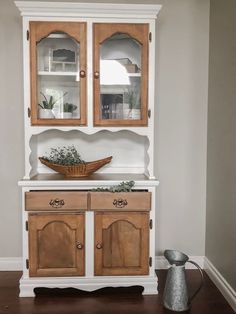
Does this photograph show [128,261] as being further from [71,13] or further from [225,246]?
[71,13]

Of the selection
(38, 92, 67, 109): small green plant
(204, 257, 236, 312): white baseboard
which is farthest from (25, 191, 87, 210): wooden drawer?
(204, 257, 236, 312): white baseboard

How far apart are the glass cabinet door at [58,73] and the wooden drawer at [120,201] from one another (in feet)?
1.77

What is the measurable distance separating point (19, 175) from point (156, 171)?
43.9 inches

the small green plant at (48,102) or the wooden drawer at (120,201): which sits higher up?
the small green plant at (48,102)

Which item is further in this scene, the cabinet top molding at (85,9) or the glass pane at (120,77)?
the glass pane at (120,77)

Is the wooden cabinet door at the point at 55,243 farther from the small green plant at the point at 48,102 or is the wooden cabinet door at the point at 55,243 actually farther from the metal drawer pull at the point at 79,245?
A: the small green plant at the point at 48,102

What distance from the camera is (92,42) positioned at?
248 cm

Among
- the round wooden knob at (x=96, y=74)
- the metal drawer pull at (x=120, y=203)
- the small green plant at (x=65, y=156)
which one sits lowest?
the metal drawer pull at (x=120, y=203)

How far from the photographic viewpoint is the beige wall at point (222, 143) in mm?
2361

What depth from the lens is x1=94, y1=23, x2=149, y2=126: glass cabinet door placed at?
250 cm

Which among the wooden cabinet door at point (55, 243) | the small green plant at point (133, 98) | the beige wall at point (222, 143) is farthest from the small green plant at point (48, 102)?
the beige wall at point (222, 143)

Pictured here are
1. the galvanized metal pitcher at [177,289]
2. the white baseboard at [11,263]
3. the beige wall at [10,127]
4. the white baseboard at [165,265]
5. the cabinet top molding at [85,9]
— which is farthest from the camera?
the white baseboard at [11,263]

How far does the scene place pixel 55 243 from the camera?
2.46 meters

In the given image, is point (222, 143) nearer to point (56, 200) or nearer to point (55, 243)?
point (56, 200)
